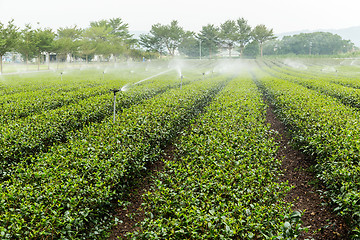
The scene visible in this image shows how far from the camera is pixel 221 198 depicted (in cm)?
297

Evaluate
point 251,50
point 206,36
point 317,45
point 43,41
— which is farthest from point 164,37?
point 317,45

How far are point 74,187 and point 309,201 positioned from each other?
4.54 m

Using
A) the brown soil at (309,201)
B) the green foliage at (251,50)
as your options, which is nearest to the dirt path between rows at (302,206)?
the brown soil at (309,201)

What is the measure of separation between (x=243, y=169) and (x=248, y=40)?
96267 mm

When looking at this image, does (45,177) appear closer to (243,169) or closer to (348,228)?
(243,169)

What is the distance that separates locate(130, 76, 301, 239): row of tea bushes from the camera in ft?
8.29

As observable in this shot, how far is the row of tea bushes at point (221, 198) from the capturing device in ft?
8.29

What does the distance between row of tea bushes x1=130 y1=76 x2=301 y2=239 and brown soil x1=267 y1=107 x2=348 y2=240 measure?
40 cm

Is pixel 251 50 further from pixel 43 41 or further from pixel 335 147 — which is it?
pixel 335 147

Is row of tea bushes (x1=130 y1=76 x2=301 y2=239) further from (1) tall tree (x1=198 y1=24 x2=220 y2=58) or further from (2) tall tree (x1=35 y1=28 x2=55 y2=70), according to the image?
(1) tall tree (x1=198 y1=24 x2=220 y2=58)

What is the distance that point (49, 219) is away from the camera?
2727 mm

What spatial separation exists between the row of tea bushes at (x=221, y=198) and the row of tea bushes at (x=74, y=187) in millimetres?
768

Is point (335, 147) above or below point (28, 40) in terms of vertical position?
below

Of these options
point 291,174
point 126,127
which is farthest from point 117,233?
point 291,174
